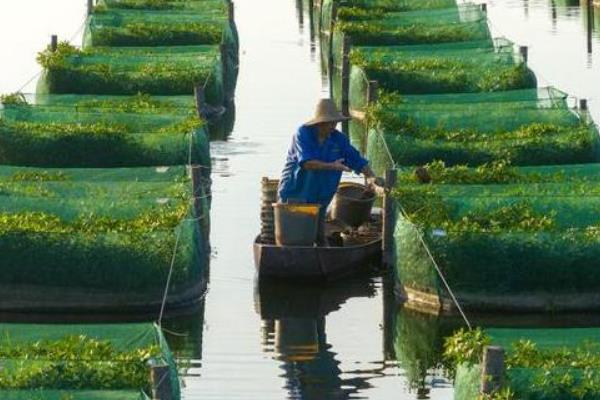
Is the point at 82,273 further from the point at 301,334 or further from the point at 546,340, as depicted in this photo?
the point at 546,340

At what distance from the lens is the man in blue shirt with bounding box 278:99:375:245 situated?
30250 millimetres

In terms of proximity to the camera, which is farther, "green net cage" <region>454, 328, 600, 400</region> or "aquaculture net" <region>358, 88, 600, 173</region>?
"aquaculture net" <region>358, 88, 600, 173</region>

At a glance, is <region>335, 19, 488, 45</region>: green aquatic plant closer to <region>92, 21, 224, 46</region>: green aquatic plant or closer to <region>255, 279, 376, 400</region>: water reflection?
<region>92, 21, 224, 46</region>: green aquatic plant

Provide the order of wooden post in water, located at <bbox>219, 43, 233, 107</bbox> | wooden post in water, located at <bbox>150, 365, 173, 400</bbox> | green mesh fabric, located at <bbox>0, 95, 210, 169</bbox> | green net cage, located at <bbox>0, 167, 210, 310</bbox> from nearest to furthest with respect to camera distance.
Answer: wooden post in water, located at <bbox>150, 365, 173, 400</bbox> → green net cage, located at <bbox>0, 167, 210, 310</bbox> → green mesh fabric, located at <bbox>0, 95, 210, 169</bbox> → wooden post in water, located at <bbox>219, 43, 233, 107</bbox>

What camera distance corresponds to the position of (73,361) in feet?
73.5

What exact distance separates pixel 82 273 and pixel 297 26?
40980mm

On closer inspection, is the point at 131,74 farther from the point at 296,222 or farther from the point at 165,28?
the point at 296,222

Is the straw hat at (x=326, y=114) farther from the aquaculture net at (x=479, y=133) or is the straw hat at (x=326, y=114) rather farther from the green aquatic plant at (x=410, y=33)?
the green aquatic plant at (x=410, y=33)

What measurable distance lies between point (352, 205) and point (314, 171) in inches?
98.0

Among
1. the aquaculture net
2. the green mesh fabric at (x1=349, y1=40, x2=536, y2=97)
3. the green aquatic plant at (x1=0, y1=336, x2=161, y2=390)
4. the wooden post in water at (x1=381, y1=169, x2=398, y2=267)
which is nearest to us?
the green aquatic plant at (x1=0, y1=336, x2=161, y2=390)

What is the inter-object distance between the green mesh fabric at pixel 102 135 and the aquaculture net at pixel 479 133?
312 centimetres

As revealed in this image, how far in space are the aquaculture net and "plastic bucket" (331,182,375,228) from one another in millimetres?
1825

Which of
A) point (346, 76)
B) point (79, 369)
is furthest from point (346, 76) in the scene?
point (79, 369)

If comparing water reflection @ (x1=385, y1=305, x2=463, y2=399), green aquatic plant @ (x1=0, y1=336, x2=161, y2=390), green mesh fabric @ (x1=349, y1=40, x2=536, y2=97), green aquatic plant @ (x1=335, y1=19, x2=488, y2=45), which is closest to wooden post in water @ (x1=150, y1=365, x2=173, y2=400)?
green aquatic plant @ (x1=0, y1=336, x2=161, y2=390)
